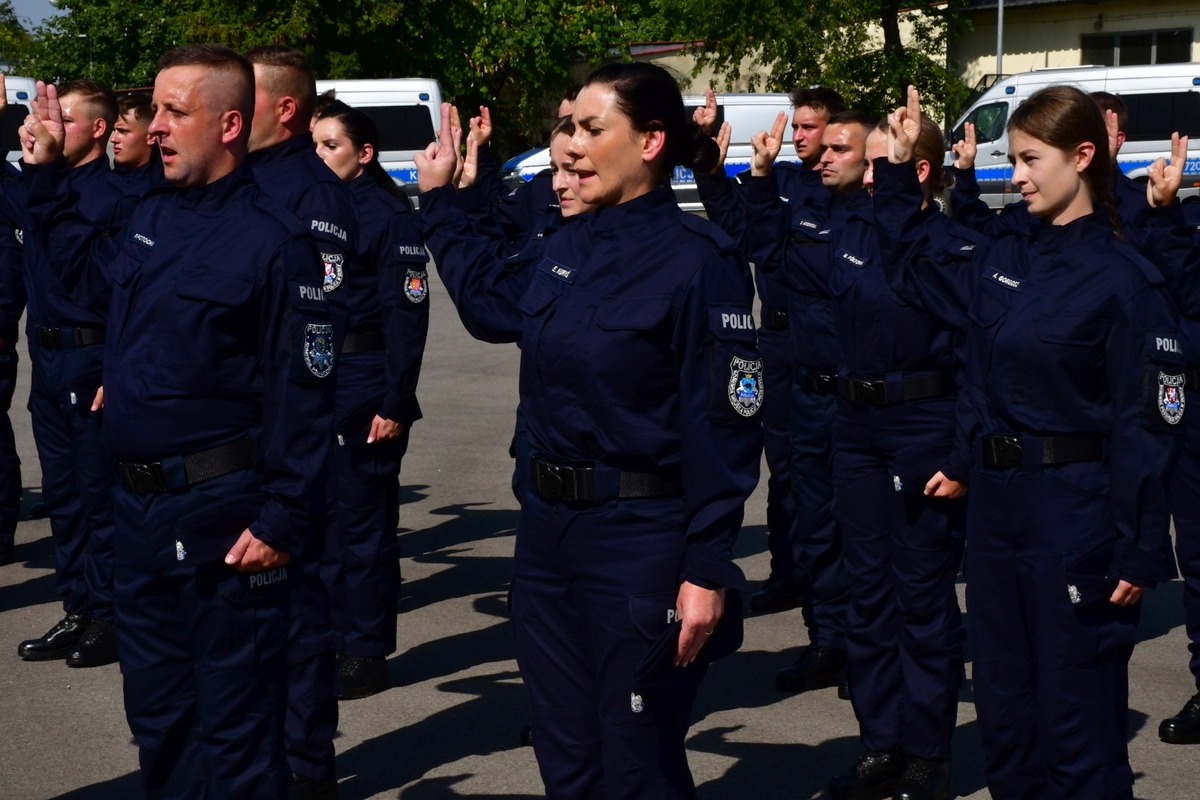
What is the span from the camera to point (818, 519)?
6520 millimetres

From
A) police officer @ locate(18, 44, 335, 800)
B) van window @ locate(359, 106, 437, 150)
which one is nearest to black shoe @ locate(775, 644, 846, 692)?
police officer @ locate(18, 44, 335, 800)

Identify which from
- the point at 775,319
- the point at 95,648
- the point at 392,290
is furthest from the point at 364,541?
the point at 775,319

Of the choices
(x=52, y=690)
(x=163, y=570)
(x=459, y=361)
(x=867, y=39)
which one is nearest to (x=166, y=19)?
(x=867, y=39)

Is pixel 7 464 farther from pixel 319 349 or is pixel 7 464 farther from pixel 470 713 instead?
pixel 319 349

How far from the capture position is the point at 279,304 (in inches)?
151

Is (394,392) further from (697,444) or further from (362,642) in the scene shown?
(697,444)

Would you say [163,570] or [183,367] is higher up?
[183,367]

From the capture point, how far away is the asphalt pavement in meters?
5.16

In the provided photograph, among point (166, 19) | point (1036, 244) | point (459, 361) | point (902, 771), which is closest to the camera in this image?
point (1036, 244)

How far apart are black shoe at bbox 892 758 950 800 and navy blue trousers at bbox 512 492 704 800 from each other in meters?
1.50

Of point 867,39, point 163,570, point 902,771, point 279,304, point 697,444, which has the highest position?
point 867,39

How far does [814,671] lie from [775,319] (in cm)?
196

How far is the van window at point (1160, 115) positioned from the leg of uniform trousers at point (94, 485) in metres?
22.3

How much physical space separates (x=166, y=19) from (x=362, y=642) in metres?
32.1
